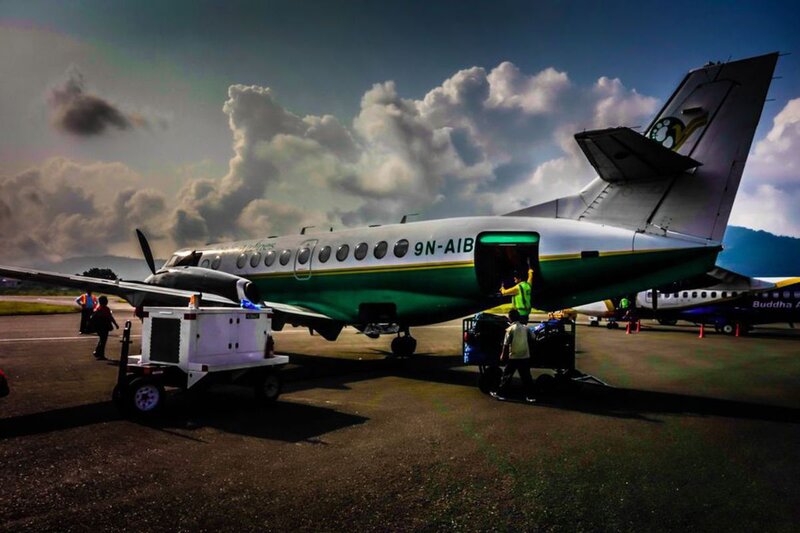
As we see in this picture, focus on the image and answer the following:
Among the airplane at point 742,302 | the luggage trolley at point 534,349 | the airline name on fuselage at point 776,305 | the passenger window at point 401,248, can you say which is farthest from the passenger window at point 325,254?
the airline name on fuselage at point 776,305

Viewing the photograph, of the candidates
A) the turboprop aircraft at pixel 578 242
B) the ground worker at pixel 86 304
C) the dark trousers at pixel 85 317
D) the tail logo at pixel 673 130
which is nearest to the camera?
the turboprop aircraft at pixel 578 242

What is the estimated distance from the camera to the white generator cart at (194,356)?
784cm

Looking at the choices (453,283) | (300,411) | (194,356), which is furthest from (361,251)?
(194,356)

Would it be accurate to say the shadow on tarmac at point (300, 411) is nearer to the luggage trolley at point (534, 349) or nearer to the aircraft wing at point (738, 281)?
the luggage trolley at point (534, 349)

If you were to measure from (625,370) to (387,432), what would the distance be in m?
10.0

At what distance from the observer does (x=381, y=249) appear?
1454cm

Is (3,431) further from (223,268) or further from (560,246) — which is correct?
(223,268)

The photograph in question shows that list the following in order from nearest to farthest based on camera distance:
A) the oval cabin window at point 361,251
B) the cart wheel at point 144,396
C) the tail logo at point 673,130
A: the cart wheel at point 144,396, the tail logo at point 673,130, the oval cabin window at point 361,251

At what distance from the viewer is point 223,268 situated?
19.8 meters

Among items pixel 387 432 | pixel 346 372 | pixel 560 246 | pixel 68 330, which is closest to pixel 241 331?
pixel 387 432

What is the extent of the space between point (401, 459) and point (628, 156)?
8426 mm

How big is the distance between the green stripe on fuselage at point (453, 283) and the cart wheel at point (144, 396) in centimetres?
724

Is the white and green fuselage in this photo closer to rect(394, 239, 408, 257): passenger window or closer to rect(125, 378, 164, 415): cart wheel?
rect(394, 239, 408, 257): passenger window

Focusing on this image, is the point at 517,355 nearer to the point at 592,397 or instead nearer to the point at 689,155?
the point at 592,397
